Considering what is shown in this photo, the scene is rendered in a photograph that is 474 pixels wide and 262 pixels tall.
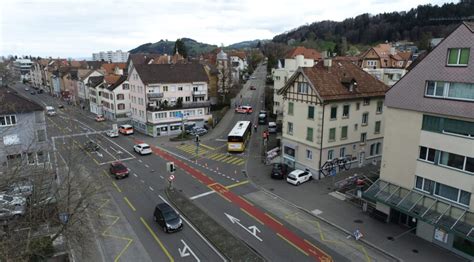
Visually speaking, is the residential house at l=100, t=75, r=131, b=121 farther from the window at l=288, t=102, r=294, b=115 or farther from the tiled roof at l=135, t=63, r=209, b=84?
the window at l=288, t=102, r=294, b=115

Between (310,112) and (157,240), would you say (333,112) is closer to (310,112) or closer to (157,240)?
(310,112)

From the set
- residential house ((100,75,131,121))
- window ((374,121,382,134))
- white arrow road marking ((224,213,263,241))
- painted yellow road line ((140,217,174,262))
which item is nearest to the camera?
painted yellow road line ((140,217,174,262))

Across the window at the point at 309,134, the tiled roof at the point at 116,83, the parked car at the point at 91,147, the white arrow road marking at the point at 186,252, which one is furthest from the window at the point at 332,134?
the tiled roof at the point at 116,83

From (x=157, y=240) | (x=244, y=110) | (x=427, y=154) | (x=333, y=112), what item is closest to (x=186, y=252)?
(x=157, y=240)

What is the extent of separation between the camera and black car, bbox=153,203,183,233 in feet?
89.0

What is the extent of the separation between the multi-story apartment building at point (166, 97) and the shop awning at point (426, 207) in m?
44.5

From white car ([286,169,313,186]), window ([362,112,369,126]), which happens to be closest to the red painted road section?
white car ([286,169,313,186])

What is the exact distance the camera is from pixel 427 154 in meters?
26.4

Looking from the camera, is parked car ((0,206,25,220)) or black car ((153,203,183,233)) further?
black car ((153,203,183,233))

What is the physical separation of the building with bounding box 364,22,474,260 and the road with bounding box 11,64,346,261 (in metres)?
8.15

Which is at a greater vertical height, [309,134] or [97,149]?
[309,134]

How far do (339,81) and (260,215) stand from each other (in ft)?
66.9

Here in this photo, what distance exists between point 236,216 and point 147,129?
134 feet

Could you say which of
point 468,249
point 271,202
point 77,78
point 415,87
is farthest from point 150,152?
point 77,78
